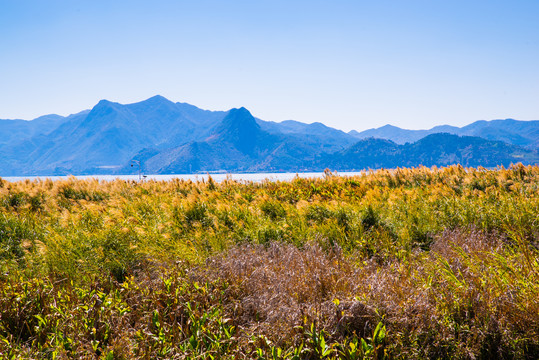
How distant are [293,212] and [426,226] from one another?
2347 mm

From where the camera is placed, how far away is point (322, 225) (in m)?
5.93

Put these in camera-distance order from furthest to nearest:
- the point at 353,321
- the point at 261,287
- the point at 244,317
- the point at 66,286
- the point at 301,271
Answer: the point at 66,286, the point at 301,271, the point at 261,287, the point at 244,317, the point at 353,321

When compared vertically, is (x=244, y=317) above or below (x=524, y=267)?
below

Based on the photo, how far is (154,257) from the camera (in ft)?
16.3

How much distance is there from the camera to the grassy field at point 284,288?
3.10 metres

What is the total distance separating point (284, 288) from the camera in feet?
12.5

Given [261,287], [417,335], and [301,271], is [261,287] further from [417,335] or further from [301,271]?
[417,335]

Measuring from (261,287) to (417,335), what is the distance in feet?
5.18

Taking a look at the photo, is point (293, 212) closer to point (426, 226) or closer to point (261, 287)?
point (426, 226)

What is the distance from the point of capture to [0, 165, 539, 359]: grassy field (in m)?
3.10

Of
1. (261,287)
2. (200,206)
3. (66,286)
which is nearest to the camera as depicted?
(261,287)

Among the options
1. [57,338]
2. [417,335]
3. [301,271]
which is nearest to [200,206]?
[301,271]

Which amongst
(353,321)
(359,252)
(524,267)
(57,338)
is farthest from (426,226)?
(57,338)

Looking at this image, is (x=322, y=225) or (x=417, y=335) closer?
(x=417, y=335)
